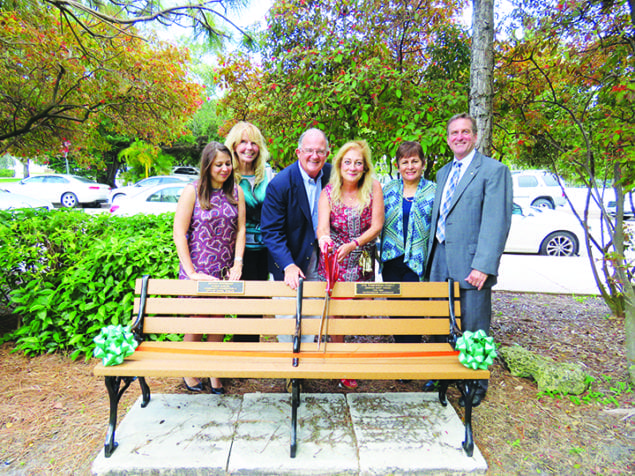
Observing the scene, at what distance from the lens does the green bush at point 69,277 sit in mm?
3398

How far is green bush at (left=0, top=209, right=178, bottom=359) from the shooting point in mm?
3398

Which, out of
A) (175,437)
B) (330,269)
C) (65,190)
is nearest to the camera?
(175,437)

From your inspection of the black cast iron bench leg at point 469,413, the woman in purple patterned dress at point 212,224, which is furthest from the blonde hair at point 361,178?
the black cast iron bench leg at point 469,413

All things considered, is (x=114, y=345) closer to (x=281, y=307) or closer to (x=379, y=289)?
(x=281, y=307)

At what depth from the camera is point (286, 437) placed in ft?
7.88

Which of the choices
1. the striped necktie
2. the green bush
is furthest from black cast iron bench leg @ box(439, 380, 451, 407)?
the green bush

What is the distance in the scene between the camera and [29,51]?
14.3 feet

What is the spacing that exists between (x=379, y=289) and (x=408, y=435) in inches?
37.3

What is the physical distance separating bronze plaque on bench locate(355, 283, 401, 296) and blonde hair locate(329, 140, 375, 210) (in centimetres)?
58

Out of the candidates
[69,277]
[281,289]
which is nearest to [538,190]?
[281,289]

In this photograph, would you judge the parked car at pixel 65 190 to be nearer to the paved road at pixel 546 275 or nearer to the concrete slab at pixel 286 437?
the paved road at pixel 546 275

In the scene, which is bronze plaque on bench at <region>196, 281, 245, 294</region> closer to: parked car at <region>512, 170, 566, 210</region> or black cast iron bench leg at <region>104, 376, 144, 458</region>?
black cast iron bench leg at <region>104, 376, 144, 458</region>

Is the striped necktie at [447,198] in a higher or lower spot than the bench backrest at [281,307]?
higher

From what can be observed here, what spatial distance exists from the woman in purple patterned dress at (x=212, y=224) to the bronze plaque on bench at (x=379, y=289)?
95 centimetres
